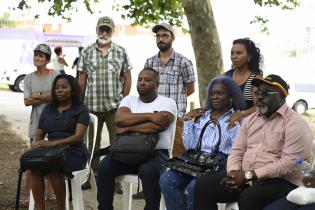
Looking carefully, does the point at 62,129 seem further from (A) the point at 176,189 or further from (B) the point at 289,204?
(B) the point at 289,204

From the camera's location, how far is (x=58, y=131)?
18.9ft

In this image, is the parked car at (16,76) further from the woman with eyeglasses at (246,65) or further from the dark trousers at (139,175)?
the woman with eyeglasses at (246,65)

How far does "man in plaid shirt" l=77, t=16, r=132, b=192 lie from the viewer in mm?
6852

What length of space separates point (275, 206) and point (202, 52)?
662cm

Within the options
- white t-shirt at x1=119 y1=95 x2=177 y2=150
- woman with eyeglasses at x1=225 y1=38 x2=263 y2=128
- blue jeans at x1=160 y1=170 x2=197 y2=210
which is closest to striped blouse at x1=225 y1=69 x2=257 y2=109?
woman with eyeglasses at x1=225 y1=38 x2=263 y2=128

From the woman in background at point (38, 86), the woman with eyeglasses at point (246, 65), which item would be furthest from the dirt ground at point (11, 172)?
the woman with eyeglasses at point (246, 65)

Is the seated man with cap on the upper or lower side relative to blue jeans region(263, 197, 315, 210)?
upper

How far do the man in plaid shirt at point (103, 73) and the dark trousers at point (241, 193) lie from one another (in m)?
2.40

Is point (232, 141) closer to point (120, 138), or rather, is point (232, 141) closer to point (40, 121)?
point (120, 138)

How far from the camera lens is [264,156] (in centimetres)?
454

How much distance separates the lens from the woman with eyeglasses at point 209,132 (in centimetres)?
498

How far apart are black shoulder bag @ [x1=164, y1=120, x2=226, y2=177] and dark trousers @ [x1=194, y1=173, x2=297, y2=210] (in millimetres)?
152

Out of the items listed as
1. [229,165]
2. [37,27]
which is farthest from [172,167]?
[37,27]

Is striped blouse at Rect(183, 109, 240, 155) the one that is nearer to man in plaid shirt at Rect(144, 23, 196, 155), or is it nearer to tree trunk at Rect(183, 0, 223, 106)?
man in plaid shirt at Rect(144, 23, 196, 155)
